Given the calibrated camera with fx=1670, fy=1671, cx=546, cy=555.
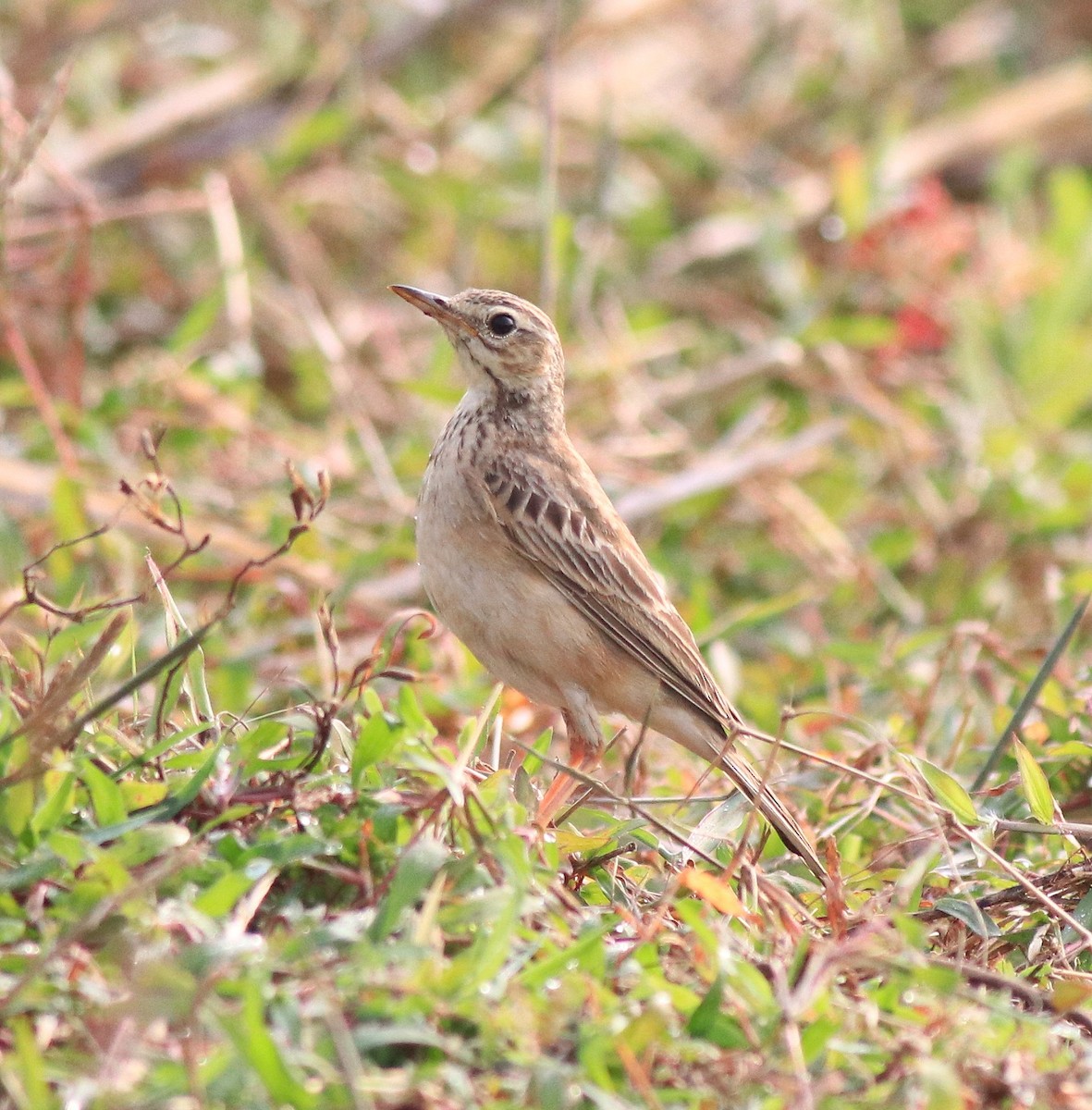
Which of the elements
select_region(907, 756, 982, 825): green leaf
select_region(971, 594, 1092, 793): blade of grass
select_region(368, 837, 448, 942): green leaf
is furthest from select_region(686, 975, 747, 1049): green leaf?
select_region(971, 594, 1092, 793): blade of grass

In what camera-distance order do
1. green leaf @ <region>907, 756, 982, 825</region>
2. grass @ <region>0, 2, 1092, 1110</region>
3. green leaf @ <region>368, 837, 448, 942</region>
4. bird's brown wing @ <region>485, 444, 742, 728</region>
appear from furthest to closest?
bird's brown wing @ <region>485, 444, 742, 728</region> → green leaf @ <region>907, 756, 982, 825</region> → green leaf @ <region>368, 837, 448, 942</region> → grass @ <region>0, 2, 1092, 1110</region>

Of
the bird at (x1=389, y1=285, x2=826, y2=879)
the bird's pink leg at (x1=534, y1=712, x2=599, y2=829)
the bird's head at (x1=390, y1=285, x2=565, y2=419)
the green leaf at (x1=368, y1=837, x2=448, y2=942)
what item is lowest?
the bird's pink leg at (x1=534, y1=712, x2=599, y2=829)

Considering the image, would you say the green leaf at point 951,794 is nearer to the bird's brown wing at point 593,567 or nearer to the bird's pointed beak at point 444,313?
the bird's brown wing at point 593,567

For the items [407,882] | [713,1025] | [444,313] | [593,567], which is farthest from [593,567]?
[713,1025]

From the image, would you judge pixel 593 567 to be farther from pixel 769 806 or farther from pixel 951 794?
pixel 951 794

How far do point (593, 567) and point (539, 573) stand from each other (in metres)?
0.19

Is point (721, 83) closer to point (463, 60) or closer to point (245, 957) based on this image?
point (463, 60)

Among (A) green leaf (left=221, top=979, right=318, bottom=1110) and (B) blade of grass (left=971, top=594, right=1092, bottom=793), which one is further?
(B) blade of grass (left=971, top=594, right=1092, bottom=793)

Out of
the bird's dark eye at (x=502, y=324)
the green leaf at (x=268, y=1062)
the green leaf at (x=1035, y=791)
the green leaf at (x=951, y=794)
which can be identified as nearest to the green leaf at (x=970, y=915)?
the green leaf at (x=951, y=794)

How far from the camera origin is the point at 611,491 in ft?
22.7

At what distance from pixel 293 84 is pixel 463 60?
1078 mm

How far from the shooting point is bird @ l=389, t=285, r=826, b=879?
4.67 m

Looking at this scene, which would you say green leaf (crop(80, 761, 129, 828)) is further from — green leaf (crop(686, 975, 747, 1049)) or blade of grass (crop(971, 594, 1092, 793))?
blade of grass (crop(971, 594, 1092, 793))

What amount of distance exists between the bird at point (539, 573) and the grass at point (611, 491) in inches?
9.1
